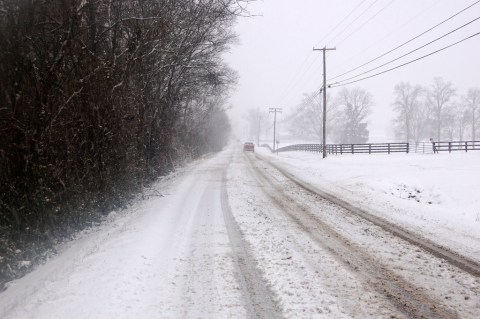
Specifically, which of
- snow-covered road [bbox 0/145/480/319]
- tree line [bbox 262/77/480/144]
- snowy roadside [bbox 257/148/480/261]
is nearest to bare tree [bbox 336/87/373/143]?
tree line [bbox 262/77/480/144]

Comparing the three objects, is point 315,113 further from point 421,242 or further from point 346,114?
point 421,242

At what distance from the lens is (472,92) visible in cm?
7562

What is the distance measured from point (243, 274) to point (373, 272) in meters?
1.95

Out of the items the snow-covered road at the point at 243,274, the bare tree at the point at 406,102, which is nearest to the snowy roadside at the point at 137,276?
the snow-covered road at the point at 243,274

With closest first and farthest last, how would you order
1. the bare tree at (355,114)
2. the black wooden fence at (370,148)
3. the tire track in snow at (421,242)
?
the tire track in snow at (421,242) < the black wooden fence at (370,148) < the bare tree at (355,114)

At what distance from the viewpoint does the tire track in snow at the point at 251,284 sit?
4230mm

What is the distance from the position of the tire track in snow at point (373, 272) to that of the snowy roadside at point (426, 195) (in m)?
1.93

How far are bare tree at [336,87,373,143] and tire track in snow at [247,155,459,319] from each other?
221ft

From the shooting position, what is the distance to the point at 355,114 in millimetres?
74062

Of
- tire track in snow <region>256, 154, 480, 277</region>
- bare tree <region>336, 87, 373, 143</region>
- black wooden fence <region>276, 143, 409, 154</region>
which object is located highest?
bare tree <region>336, 87, 373, 143</region>

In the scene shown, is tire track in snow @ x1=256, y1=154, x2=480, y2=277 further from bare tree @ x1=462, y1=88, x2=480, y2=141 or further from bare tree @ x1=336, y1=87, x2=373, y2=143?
bare tree @ x1=462, y1=88, x2=480, y2=141

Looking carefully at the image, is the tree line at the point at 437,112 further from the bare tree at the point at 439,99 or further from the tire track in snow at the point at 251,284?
the tire track in snow at the point at 251,284

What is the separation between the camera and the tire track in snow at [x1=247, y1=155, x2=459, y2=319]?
4.30 m

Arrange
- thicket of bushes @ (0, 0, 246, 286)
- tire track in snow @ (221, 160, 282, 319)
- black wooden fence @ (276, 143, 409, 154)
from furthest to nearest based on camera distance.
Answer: black wooden fence @ (276, 143, 409, 154) → thicket of bushes @ (0, 0, 246, 286) → tire track in snow @ (221, 160, 282, 319)
